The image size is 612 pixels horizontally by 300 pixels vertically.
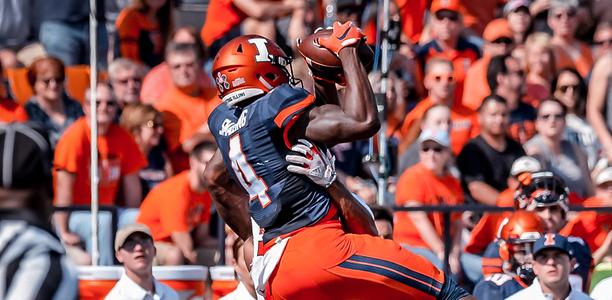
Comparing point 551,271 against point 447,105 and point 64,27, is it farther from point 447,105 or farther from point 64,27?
point 64,27

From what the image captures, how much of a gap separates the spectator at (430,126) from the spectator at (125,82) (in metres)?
2.12

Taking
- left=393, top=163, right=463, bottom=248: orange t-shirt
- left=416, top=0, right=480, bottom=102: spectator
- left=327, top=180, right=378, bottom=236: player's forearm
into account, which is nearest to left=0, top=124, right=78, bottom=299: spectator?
left=327, top=180, right=378, bottom=236: player's forearm

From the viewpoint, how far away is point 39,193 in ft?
16.0

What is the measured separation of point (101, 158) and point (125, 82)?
0.91 m

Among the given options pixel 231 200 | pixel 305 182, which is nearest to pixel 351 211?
pixel 305 182

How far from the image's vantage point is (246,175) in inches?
270

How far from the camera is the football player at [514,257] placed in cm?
881

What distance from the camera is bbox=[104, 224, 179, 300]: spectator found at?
886cm

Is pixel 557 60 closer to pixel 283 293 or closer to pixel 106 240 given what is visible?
pixel 106 240

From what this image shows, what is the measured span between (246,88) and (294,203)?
59 cm

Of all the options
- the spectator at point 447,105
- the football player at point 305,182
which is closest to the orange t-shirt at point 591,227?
the spectator at point 447,105

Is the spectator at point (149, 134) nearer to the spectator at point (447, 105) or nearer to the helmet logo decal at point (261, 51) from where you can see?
the spectator at point (447, 105)

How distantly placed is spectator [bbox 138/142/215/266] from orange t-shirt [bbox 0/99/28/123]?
1.25 metres

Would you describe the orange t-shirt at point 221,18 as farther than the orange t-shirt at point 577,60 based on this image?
No
